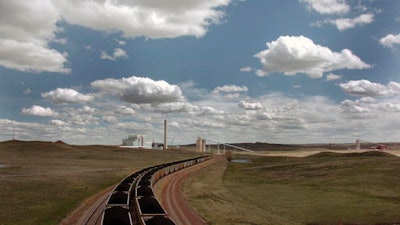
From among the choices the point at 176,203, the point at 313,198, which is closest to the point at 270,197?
the point at 313,198

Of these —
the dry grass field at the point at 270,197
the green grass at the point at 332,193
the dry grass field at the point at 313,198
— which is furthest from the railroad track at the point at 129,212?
the green grass at the point at 332,193

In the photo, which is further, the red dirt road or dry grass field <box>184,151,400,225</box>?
dry grass field <box>184,151,400,225</box>

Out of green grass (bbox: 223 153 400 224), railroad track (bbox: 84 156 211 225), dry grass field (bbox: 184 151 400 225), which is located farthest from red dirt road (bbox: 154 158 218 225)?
green grass (bbox: 223 153 400 224)

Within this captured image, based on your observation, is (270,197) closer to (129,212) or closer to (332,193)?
(332,193)

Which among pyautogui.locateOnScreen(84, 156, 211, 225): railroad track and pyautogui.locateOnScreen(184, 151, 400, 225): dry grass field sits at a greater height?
pyautogui.locateOnScreen(84, 156, 211, 225): railroad track

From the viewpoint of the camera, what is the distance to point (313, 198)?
194 ft

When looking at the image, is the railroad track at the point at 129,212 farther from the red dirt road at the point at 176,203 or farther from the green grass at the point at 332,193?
the green grass at the point at 332,193

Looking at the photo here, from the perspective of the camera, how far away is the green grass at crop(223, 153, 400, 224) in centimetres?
4844

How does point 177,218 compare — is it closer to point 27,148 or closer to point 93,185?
point 93,185

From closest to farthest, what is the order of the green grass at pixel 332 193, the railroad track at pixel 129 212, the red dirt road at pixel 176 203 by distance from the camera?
the railroad track at pixel 129 212 < the red dirt road at pixel 176 203 < the green grass at pixel 332 193

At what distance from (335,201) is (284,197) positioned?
7.68 meters

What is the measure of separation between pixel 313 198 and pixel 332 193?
592cm

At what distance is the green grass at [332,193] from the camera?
159 feet

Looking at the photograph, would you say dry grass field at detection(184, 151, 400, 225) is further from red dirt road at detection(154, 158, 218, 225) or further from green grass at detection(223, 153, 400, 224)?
red dirt road at detection(154, 158, 218, 225)
